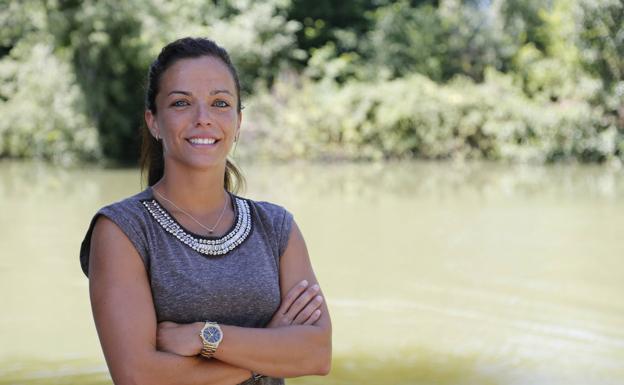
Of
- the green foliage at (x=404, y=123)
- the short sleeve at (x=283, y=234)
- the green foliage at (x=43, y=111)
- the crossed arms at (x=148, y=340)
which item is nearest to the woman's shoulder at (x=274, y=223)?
the short sleeve at (x=283, y=234)

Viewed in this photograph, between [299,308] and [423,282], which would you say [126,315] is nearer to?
[299,308]

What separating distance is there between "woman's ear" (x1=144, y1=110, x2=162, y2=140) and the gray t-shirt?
0.49 ft

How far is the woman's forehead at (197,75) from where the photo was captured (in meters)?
1.97

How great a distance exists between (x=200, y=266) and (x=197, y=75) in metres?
0.43

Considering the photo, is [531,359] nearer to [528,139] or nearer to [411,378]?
[411,378]

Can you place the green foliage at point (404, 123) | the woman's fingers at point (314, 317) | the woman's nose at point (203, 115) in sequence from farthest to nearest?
the green foliage at point (404, 123) < the woman's fingers at point (314, 317) < the woman's nose at point (203, 115)

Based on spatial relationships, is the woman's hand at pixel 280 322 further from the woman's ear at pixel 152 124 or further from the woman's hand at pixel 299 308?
the woman's ear at pixel 152 124

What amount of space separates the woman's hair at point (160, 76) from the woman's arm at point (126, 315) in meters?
0.33

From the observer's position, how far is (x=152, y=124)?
209cm

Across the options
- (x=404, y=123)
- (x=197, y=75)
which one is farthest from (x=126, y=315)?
(x=404, y=123)

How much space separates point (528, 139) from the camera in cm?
1730

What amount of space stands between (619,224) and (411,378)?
5.37 m

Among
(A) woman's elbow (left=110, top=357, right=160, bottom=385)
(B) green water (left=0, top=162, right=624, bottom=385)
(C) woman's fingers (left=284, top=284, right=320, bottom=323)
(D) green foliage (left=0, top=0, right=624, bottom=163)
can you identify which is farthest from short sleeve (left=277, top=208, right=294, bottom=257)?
(D) green foliage (left=0, top=0, right=624, bottom=163)

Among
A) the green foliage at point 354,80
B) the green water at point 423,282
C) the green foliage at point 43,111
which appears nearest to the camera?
the green water at point 423,282
